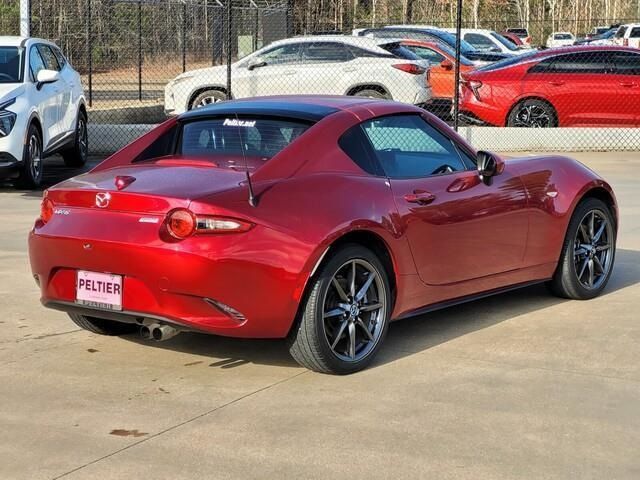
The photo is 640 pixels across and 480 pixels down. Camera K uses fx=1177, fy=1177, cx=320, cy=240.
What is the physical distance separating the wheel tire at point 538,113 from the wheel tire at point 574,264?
34.9 ft

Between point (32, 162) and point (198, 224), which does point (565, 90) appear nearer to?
point (32, 162)

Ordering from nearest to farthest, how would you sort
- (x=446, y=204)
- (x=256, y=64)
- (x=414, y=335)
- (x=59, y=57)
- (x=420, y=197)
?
(x=420, y=197), (x=446, y=204), (x=414, y=335), (x=59, y=57), (x=256, y=64)

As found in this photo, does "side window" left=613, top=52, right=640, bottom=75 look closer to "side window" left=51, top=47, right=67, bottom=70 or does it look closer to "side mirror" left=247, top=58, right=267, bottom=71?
"side mirror" left=247, top=58, right=267, bottom=71

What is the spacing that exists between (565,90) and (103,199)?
13609 mm

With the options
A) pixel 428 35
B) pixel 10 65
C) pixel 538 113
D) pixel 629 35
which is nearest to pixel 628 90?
pixel 538 113

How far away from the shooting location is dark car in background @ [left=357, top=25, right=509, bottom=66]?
2541 cm

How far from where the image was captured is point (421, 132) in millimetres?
6918

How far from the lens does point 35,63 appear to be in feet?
45.8

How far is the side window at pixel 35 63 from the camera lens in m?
13.7

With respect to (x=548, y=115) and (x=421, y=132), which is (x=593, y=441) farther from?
(x=548, y=115)

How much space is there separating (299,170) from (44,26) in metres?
23.2

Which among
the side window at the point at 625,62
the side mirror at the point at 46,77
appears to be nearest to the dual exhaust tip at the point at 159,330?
the side mirror at the point at 46,77

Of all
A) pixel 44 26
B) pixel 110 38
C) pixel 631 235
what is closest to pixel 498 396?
pixel 631 235

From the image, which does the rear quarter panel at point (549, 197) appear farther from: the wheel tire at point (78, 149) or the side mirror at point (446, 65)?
the side mirror at point (446, 65)
